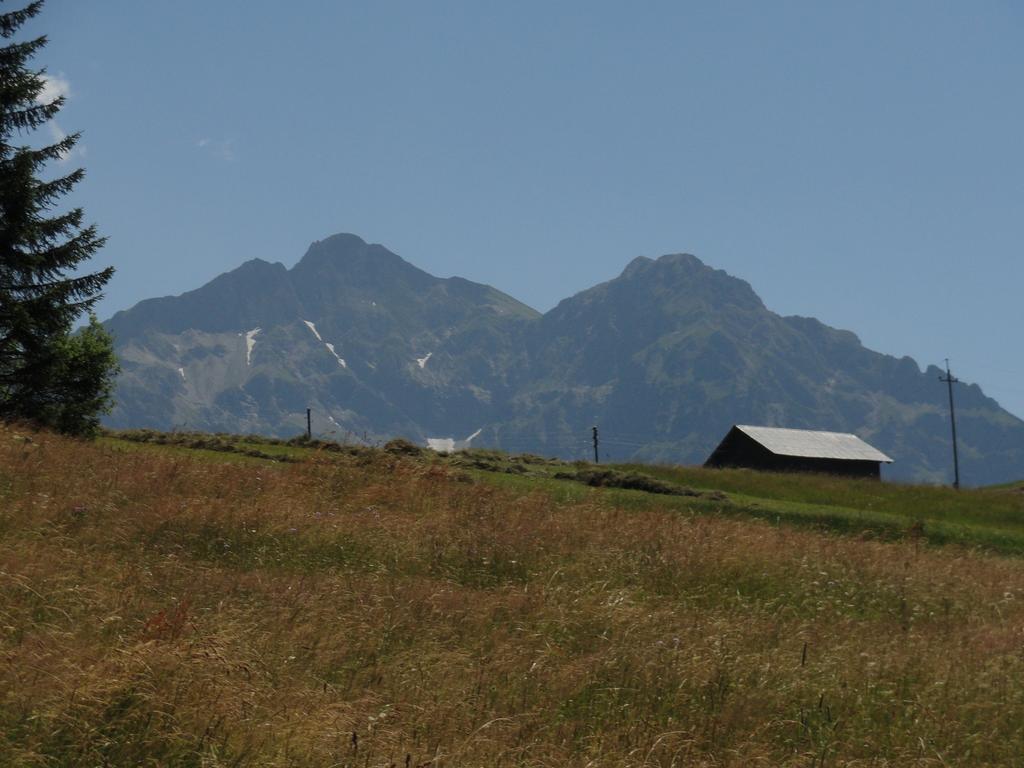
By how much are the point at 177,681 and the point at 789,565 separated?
9.92 meters

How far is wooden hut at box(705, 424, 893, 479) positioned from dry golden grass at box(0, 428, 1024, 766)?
58.6 metres

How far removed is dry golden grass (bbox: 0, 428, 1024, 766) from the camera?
6496mm

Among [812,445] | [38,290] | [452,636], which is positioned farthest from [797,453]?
[452,636]

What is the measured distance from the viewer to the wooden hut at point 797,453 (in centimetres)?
7319

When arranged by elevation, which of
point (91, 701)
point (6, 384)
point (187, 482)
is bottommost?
point (91, 701)

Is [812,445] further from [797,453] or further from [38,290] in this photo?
[38,290]

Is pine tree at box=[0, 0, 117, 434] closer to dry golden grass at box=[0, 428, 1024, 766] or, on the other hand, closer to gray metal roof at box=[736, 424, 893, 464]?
dry golden grass at box=[0, 428, 1024, 766]

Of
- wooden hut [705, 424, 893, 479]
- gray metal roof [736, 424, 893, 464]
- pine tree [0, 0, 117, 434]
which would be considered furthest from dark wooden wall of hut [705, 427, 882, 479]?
pine tree [0, 0, 117, 434]

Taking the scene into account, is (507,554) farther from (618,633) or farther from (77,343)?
(77,343)

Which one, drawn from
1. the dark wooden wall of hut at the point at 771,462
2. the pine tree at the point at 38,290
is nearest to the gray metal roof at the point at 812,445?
the dark wooden wall of hut at the point at 771,462

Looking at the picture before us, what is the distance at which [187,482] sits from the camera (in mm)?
14945

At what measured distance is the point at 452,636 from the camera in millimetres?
9383

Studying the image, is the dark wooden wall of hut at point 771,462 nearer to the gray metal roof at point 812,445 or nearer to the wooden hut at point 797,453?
the wooden hut at point 797,453

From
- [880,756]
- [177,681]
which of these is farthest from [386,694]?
[880,756]
